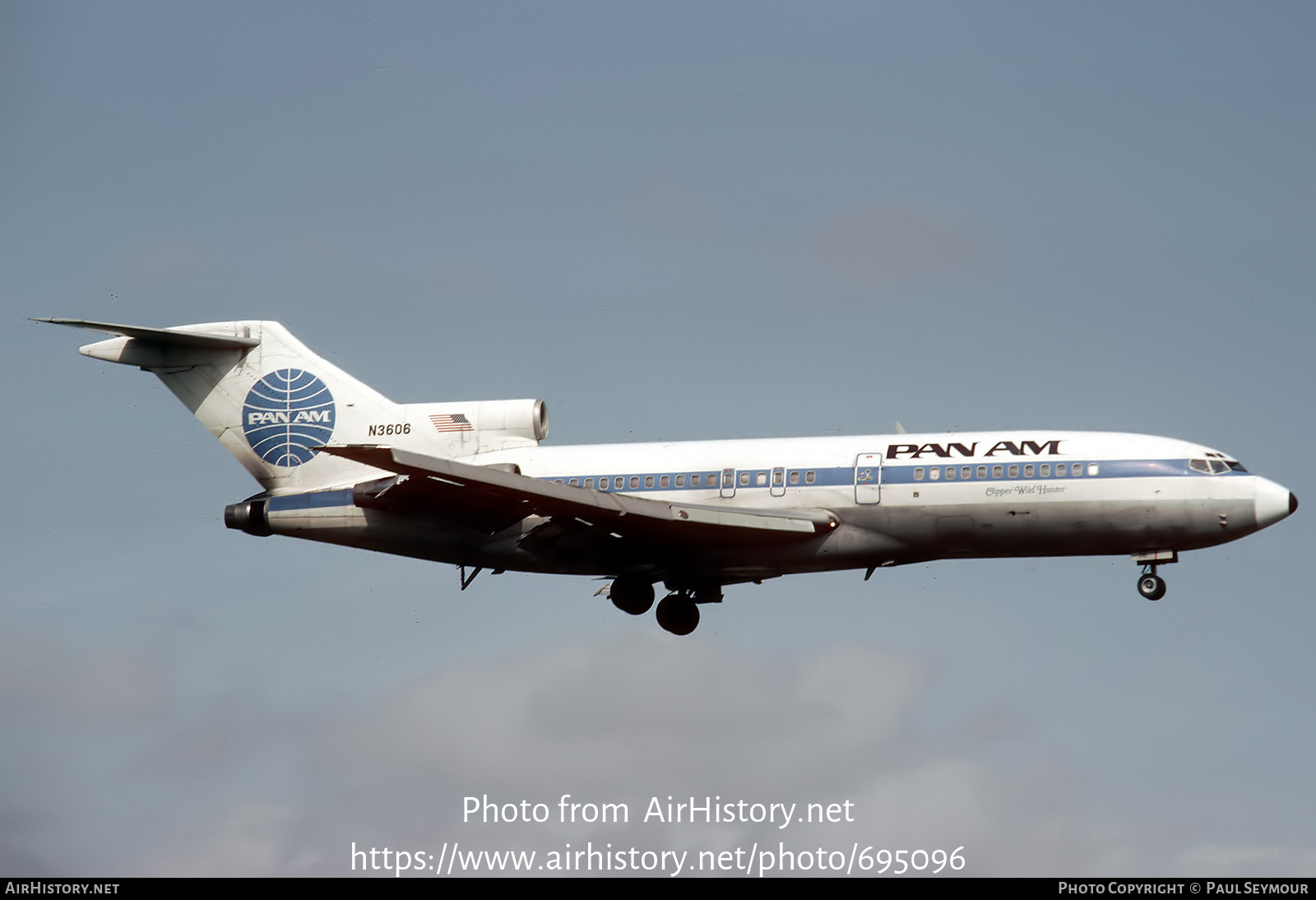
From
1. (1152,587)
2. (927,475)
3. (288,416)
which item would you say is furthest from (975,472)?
(288,416)

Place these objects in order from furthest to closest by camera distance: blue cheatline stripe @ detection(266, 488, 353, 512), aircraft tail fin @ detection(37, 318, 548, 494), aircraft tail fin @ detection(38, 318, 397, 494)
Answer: aircraft tail fin @ detection(38, 318, 397, 494) < aircraft tail fin @ detection(37, 318, 548, 494) < blue cheatline stripe @ detection(266, 488, 353, 512)

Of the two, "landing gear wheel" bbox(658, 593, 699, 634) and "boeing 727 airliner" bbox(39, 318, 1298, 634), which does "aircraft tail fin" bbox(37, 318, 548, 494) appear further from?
"landing gear wheel" bbox(658, 593, 699, 634)

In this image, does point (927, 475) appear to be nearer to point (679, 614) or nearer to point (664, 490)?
point (664, 490)

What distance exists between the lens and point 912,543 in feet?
143

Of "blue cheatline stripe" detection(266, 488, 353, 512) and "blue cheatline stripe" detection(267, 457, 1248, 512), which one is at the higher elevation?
"blue cheatline stripe" detection(267, 457, 1248, 512)

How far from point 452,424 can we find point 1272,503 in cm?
2022

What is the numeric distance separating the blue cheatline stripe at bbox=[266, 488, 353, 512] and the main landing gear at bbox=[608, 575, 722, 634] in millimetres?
7129

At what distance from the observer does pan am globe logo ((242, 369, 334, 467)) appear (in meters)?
48.8

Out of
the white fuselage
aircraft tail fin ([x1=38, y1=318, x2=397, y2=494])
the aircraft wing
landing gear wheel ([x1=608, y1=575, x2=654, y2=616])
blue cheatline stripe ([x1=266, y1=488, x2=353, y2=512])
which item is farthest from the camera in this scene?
aircraft tail fin ([x1=38, y1=318, x2=397, y2=494])

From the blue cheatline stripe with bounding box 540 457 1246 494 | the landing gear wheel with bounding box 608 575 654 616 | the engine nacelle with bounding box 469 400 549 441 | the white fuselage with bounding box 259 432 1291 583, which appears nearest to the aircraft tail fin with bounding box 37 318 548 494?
the engine nacelle with bounding box 469 400 549 441

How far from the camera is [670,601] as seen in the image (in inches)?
1877

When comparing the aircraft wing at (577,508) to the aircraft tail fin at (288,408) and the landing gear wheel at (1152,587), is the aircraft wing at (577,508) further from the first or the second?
the landing gear wheel at (1152,587)

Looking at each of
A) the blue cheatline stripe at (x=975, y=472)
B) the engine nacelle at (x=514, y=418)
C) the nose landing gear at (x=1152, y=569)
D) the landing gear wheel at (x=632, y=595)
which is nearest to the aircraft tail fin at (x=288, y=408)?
the engine nacelle at (x=514, y=418)
